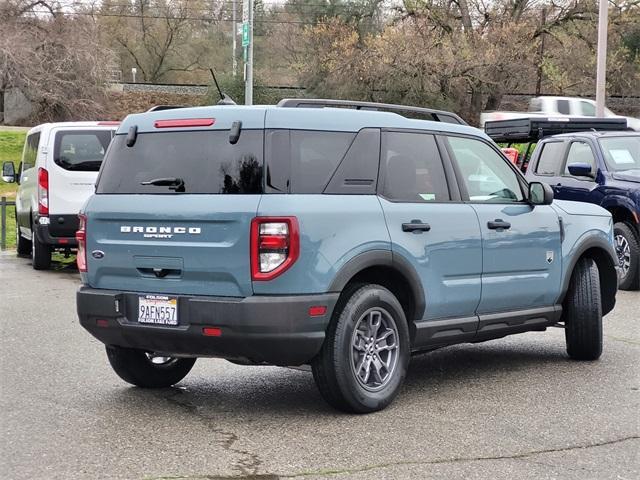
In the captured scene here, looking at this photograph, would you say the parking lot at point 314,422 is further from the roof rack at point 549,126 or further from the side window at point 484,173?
the roof rack at point 549,126

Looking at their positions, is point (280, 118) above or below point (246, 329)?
above

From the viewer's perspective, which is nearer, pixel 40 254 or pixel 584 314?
pixel 584 314

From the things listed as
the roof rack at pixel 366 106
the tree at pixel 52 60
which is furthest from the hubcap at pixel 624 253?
the tree at pixel 52 60

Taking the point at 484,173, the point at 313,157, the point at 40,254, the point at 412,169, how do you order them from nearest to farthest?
the point at 313,157 → the point at 412,169 → the point at 484,173 → the point at 40,254

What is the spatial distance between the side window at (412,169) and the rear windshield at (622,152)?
697 centimetres

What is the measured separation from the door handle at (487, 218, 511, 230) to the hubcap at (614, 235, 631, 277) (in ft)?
20.2

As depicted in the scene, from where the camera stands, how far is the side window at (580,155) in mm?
13664

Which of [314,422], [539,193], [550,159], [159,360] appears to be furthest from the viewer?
[550,159]

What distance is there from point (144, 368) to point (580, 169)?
7.87 meters

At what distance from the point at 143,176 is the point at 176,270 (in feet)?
2.36

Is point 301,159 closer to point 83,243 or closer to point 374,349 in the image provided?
point 374,349

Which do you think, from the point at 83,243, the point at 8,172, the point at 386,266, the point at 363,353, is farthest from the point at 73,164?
the point at 363,353

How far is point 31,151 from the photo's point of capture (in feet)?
52.5

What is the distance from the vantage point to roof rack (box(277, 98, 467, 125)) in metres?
6.45
